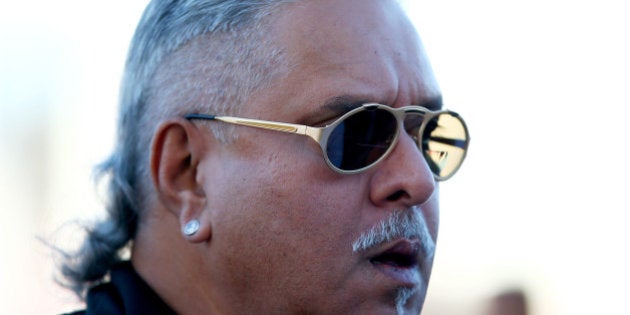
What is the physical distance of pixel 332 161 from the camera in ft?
9.86

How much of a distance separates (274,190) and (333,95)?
1.13 ft

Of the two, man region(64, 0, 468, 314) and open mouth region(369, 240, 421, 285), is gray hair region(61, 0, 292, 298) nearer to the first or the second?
man region(64, 0, 468, 314)

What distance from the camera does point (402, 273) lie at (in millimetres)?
3100

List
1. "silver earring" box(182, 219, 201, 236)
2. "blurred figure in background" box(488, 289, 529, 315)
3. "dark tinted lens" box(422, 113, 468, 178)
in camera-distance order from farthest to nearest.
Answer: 1. "blurred figure in background" box(488, 289, 529, 315)
2. "dark tinted lens" box(422, 113, 468, 178)
3. "silver earring" box(182, 219, 201, 236)

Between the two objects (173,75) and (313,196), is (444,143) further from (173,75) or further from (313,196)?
(173,75)

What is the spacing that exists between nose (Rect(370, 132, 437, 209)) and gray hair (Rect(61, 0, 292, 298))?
0.46 m

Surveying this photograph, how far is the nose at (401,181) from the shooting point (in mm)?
3043

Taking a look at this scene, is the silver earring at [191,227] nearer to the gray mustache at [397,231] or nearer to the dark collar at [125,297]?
the dark collar at [125,297]

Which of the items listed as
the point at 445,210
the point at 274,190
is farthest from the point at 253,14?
the point at 445,210

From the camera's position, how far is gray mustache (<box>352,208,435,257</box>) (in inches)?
119

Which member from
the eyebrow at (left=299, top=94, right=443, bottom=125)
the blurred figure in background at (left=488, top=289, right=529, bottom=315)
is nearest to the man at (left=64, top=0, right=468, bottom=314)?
the eyebrow at (left=299, top=94, right=443, bottom=125)

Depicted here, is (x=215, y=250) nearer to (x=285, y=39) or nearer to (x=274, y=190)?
(x=274, y=190)

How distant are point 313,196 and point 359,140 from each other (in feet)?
0.75

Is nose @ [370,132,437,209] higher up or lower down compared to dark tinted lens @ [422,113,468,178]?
lower down
